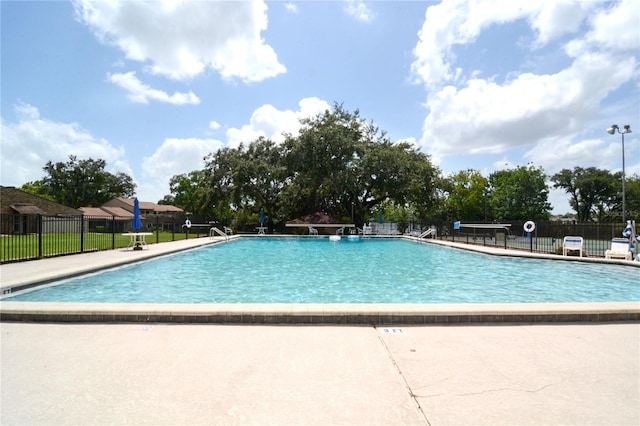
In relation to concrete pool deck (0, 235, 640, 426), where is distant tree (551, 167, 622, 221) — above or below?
above

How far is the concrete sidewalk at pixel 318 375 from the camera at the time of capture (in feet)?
7.58

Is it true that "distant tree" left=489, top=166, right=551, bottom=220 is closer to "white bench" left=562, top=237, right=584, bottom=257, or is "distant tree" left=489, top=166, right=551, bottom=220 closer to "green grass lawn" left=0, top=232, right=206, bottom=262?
"white bench" left=562, top=237, right=584, bottom=257

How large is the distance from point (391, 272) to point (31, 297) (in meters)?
9.24

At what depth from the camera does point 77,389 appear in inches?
104

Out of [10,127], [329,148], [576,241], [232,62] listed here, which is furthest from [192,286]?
[329,148]

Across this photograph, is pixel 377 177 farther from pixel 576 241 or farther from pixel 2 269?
pixel 2 269

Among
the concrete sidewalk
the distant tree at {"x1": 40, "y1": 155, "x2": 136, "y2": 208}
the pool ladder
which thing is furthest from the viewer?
the distant tree at {"x1": 40, "y1": 155, "x2": 136, "y2": 208}

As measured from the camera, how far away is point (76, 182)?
5684 cm

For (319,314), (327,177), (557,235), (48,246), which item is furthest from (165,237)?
(557,235)

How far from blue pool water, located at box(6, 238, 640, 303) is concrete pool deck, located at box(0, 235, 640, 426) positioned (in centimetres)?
309

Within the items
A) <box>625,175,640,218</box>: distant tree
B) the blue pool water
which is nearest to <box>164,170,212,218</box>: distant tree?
the blue pool water

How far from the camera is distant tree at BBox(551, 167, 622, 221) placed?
50.3 meters

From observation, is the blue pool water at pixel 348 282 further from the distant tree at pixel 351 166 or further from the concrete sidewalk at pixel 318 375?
the distant tree at pixel 351 166

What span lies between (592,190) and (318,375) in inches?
2513
